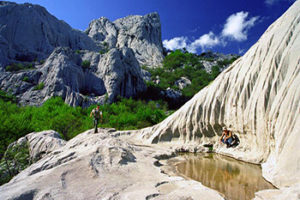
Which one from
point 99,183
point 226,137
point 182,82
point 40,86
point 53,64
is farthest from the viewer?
point 182,82

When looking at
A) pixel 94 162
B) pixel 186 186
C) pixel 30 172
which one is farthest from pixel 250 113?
pixel 30 172

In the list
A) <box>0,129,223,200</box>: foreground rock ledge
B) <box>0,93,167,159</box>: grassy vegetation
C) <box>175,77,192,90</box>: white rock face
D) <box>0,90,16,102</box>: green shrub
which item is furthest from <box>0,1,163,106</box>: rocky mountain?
<box>0,129,223,200</box>: foreground rock ledge

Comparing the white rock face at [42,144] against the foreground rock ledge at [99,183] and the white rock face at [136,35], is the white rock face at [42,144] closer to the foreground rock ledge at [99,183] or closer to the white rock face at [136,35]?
the foreground rock ledge at [99,183]

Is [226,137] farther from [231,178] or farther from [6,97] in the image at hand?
[6,97]

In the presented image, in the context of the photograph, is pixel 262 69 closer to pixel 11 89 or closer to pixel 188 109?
pixel 188 109

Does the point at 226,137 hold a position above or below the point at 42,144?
above

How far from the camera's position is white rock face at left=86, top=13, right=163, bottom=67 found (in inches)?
2972

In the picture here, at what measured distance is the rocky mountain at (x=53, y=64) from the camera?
120 feet

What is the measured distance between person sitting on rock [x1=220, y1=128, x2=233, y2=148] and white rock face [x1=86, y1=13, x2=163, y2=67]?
6272 centimetres

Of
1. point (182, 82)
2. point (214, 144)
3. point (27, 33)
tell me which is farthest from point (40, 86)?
point (214, 144)

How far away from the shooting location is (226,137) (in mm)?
8461

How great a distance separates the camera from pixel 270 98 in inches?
243

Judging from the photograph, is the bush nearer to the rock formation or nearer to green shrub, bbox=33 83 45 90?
the rock formation

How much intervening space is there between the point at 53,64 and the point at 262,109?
44.4 metres
